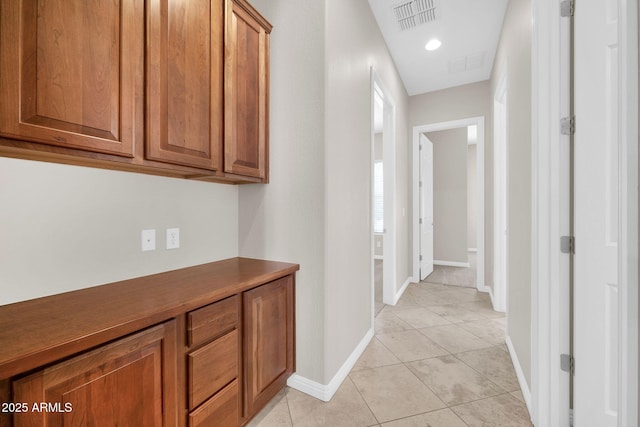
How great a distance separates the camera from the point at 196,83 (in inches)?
55.2

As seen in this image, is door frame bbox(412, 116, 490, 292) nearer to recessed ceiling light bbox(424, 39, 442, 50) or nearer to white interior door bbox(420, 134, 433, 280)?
white interior door bbox(420, 134, 433, 280)

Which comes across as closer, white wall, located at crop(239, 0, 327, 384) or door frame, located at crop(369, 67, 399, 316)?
Answer: white wall, located at crop(239, 0, 327, 384)

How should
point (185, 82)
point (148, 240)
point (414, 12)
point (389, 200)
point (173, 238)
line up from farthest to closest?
point (389, 200)
point (414, 12)
point (173, 238)
point (148, 240)
point (185, 82)

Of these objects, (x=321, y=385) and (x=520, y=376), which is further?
(x=520, y=376)

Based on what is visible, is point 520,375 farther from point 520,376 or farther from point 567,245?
point 567,245

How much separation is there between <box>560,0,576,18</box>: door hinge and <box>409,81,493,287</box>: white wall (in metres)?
2.40

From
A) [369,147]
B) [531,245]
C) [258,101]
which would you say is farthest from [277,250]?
[531,245]

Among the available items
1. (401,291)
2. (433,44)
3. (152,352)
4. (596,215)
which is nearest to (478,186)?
(401,291)

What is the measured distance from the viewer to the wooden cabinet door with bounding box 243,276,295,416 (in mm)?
1399

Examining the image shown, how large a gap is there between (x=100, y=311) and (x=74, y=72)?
88cm

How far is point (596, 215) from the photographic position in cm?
119

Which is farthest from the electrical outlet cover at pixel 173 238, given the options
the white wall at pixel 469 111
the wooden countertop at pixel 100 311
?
the white wall at pixel 469 111

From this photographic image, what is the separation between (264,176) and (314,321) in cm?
101

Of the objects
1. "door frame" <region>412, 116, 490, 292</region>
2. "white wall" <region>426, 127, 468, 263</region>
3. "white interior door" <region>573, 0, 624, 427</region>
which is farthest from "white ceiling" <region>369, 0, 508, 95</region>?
"white wall" <region>426, 127, 468, 263</region>
